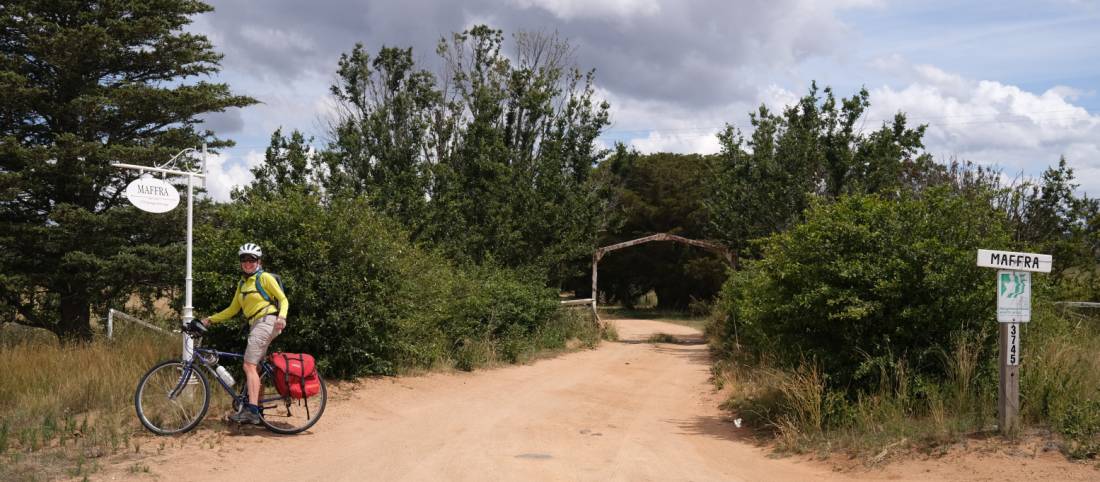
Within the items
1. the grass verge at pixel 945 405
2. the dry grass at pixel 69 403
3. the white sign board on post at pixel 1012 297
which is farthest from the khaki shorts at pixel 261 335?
the white sign board on post at pixel 1012 297

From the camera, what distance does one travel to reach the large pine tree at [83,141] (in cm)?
1639

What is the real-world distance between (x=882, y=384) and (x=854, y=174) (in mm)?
15728

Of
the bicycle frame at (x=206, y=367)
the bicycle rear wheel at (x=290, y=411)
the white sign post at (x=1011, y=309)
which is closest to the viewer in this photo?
the white sign post at (x=1011, y=309)

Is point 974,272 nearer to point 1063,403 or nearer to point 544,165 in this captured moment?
point 1063,403

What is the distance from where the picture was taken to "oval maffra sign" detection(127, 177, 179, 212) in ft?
31.4

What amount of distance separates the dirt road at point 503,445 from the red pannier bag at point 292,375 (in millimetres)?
491

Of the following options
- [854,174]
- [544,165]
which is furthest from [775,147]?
[544,165]

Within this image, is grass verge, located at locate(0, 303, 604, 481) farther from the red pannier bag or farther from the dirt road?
the red pannier bag

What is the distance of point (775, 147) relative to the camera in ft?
81.5

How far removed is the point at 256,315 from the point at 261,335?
22cm

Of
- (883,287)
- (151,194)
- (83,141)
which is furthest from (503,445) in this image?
(83,141)

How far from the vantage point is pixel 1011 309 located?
7.93m

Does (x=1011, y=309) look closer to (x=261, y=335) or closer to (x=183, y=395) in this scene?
(x=261, y=335)

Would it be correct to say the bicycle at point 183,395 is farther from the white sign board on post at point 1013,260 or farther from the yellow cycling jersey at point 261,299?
the white sign board on post at point 1013,260
